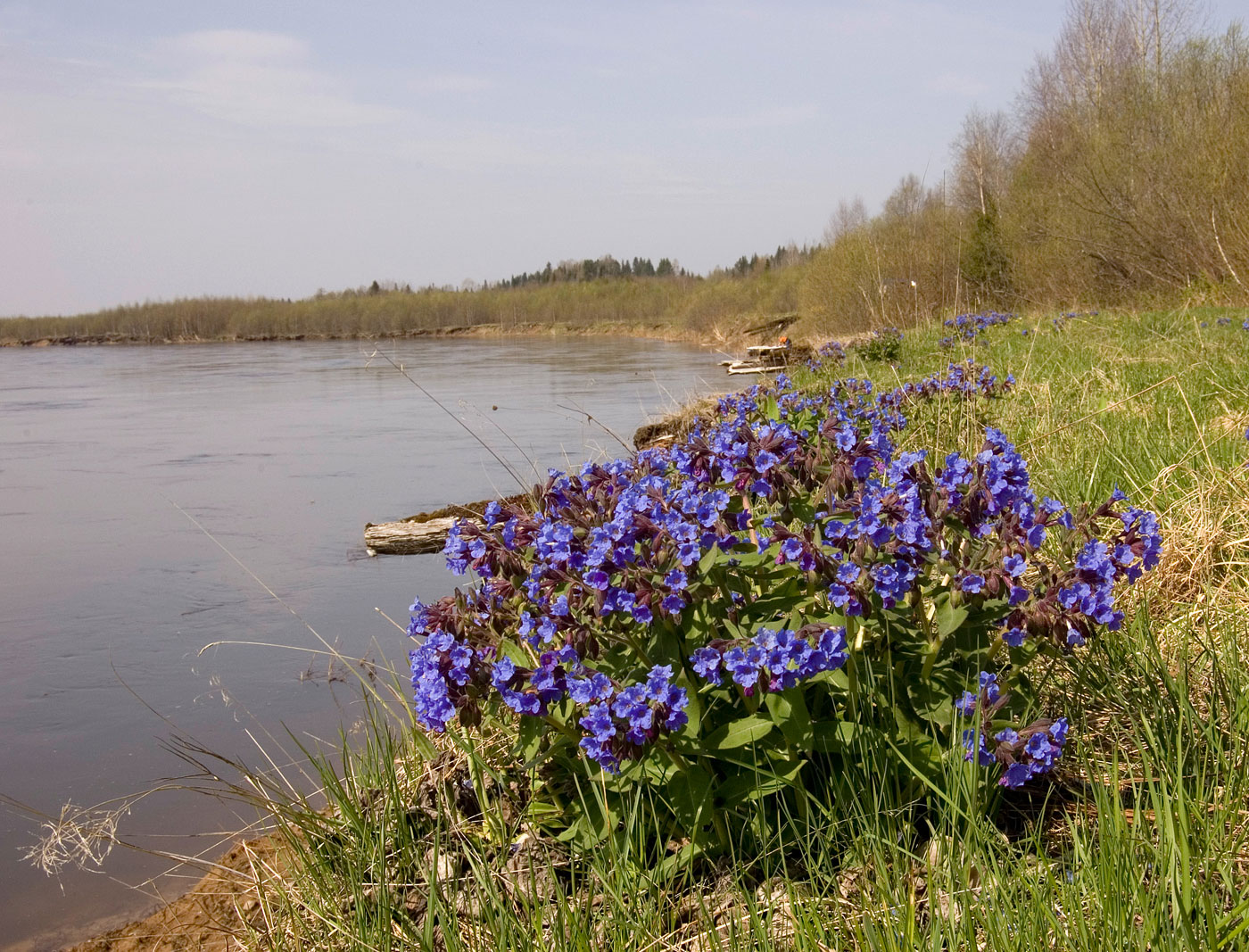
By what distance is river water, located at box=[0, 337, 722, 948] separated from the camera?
11.2 ft

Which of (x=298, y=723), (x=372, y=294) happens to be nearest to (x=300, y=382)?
(x=298, y=723)

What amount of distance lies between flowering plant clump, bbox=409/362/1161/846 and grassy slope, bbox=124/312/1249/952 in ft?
0.44

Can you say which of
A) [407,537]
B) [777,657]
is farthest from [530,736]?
[407,537]

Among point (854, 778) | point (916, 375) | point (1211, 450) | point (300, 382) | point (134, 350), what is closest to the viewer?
point (854, 778)

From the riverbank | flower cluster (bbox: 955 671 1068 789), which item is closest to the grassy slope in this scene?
flower cluster (bbox: 955 671 1068 789)

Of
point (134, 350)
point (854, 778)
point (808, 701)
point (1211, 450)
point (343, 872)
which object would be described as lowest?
point (343, 872)

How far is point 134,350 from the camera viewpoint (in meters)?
37.1

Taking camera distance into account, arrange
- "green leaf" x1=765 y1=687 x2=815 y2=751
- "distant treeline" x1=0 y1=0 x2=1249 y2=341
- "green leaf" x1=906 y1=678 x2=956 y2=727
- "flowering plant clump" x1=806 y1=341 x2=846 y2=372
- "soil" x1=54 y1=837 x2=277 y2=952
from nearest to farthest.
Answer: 1. "green leaf" x1=765 y1=687 x2=815 y2=751
2. "green leaf" x1=906 y1=678 x2=956 y2=727
3. "soil" x1=54 y1=837 x2=277 y2=952
4. "flowering plant clump" x1=806 y1=341 x2=846 y2=372
5. "distant treeline" x1=0 y1=0 x2=1249 y2=341

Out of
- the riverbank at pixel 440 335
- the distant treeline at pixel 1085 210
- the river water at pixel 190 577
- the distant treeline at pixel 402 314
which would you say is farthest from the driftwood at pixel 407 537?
the distant treeline at pixel 402 314

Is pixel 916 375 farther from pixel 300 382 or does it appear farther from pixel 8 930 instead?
pixel 300 382

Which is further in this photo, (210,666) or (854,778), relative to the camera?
(210,666)

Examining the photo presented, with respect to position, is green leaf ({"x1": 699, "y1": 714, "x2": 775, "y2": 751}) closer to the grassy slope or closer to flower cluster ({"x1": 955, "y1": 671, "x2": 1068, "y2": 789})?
the grassy slope

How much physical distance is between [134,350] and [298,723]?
37994mm

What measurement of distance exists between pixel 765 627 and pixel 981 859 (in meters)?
0.55
